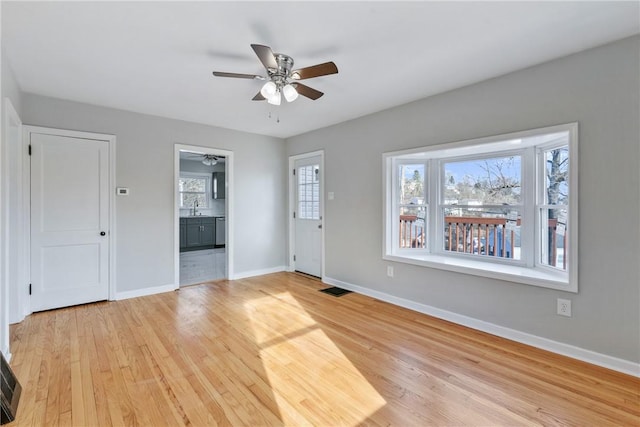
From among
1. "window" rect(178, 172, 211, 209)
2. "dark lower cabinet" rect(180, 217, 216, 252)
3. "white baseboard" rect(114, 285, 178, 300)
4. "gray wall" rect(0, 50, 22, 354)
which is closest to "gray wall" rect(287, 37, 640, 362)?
"white baseboard" rect(114, 285, 178, 300)

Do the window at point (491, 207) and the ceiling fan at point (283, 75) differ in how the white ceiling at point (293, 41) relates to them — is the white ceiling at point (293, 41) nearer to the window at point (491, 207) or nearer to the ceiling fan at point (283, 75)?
the ceiling fan at point (283, 75)

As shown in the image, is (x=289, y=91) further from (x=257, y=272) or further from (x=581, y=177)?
(x=257, y=272)

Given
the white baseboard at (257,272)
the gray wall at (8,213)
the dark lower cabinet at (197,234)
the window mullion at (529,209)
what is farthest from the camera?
the dark lower cabinet at (197,234)

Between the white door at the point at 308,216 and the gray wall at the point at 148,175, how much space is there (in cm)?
84

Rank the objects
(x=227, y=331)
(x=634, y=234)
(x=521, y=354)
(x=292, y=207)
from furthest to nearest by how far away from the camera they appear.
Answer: (x=292, y=207)
(x=227, y=331)
(x=521, y=354)
(x=634, y=234)

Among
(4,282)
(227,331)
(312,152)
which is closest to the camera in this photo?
(4,282)

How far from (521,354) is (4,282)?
13.8 feet

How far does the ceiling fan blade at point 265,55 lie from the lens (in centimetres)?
193

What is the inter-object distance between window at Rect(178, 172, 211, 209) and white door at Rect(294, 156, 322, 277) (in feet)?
14.7

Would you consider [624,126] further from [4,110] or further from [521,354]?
[4,110]

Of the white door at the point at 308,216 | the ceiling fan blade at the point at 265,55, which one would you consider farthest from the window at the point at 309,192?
the ceiling fan blade at the point at 265,55

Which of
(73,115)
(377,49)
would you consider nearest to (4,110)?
(73,115)

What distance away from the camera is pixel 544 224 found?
302 cm

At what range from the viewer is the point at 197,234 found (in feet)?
26.5
